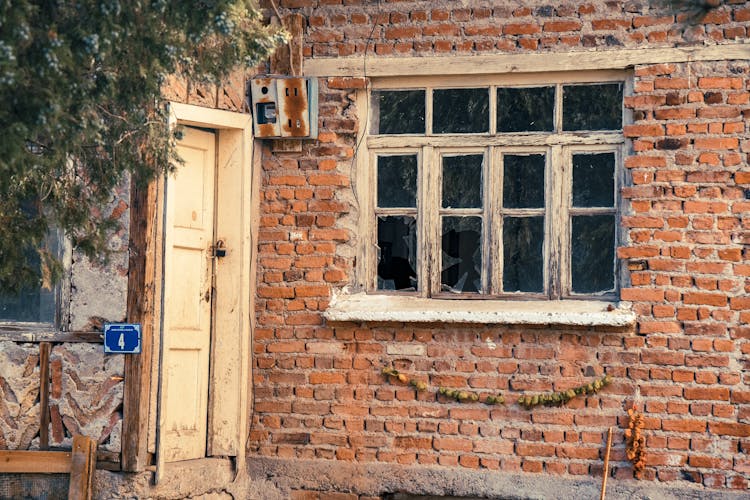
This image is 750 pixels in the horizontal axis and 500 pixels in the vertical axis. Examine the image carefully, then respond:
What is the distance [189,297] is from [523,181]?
2.30 metres

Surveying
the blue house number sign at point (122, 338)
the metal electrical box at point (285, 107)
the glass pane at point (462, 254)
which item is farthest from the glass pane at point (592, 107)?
the blue house number sign at point (122, 338)

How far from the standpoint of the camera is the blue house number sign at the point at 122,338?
6863 millimetres

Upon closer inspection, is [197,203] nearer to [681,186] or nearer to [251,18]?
[251,18]

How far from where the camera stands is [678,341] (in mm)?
6980

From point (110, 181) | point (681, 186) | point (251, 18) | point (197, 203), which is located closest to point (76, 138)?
point (110, 181)

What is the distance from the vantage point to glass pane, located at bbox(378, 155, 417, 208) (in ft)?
25.0

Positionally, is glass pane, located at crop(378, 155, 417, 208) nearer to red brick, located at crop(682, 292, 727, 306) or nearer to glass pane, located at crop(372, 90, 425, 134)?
glass pane, located at crop(372, 90, 425, 134)

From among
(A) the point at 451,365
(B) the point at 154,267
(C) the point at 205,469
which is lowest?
(C) the point at 205,469

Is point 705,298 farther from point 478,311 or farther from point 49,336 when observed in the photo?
point 49,336

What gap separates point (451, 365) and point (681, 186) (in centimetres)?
182

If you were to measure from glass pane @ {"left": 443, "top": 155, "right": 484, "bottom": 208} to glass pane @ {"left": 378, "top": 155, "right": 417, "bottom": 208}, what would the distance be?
0.23 meters

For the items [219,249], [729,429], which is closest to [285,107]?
[219,249]

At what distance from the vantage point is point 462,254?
751 cm

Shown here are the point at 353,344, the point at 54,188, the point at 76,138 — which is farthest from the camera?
the point at 353,344
